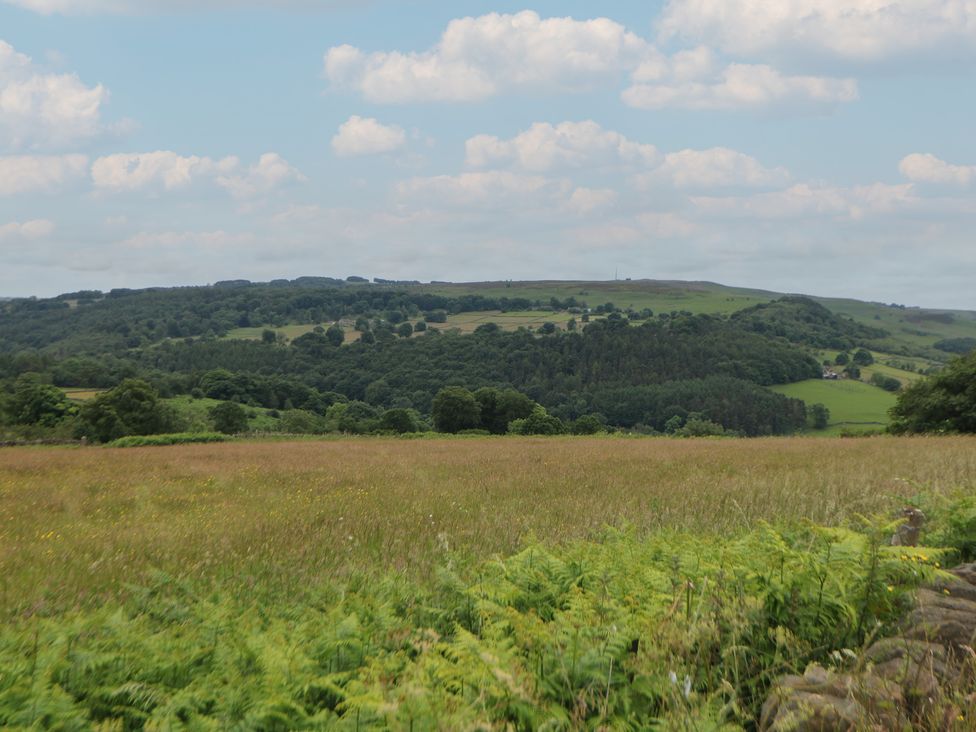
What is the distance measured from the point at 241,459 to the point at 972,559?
18.2 m

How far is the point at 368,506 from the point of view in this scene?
33.6 ft

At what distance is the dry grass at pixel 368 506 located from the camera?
6543mm

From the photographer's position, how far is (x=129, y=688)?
3.54 metres

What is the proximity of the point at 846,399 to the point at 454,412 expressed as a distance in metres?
58.8

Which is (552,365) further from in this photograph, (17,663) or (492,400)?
(17,663)

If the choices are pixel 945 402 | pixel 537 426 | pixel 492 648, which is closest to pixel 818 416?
pixel 537 426

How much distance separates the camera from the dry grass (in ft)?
21.5

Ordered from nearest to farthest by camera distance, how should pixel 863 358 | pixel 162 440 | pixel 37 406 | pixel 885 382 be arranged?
pixel 162 440 → pixel 37 406 → pixel 885 382 → pixel 863 358

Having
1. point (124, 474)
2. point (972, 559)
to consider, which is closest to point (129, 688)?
point (972, 559)

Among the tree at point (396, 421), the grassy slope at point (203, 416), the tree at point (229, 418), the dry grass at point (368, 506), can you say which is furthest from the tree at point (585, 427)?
the dry grass at point (368, 506)

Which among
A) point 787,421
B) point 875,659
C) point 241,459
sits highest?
point 875,659

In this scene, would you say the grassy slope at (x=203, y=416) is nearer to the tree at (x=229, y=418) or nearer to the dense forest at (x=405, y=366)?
the tree at (x=229, y=418)

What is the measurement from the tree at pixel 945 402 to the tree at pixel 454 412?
31021 mm

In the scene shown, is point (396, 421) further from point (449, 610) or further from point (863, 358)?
point (863, 358)
